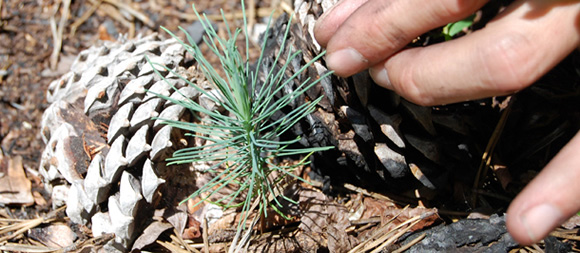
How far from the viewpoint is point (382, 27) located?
2.59 ft

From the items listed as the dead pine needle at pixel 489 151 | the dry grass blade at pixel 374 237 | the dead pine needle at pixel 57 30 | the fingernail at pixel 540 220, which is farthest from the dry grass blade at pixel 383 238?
the dead pine needle at pixel 57 30

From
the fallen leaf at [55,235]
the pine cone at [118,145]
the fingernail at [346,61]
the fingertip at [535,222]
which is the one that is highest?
the fingernail at [346,61]

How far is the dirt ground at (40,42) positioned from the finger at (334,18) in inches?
33.3

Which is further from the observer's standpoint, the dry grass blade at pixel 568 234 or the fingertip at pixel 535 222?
the dry grass blade at pixel 568 234

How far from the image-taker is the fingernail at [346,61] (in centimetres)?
83

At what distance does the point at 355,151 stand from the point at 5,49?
1.40 meters

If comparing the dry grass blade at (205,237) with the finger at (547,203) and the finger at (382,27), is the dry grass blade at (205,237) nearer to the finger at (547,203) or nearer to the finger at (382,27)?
the finger at (382,27)

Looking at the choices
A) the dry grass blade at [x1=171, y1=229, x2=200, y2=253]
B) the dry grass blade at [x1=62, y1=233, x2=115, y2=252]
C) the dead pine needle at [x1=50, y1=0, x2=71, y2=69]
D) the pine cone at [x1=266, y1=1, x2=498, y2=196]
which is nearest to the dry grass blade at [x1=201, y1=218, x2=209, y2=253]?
the dry grass blade at [x1=171, y1=229, x2=200, y2=253]

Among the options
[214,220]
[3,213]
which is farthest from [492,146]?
[3,213]

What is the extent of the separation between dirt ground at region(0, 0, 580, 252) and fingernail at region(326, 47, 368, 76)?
0.91 metres

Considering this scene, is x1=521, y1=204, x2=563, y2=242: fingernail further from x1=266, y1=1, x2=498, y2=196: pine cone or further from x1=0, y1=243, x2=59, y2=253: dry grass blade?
x1=0, y1=243, x2=59, y2=253: dry grass blade

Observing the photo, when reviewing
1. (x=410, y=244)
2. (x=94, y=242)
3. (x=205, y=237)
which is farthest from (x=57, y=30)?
(x=410, y=244)

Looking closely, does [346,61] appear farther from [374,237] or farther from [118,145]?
[118,145]

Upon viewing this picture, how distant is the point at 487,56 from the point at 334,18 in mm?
315
